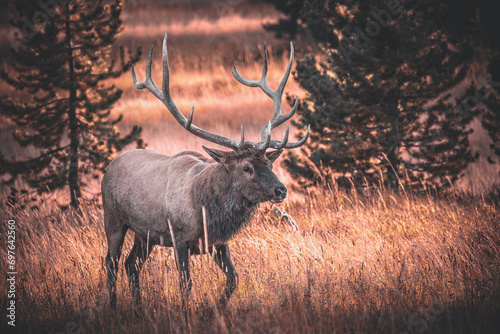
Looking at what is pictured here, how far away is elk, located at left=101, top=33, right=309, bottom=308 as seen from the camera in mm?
4340

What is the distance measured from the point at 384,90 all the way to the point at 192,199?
4.04 m

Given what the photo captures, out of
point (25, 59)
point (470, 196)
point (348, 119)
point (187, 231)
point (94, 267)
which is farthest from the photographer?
point (348, 119)

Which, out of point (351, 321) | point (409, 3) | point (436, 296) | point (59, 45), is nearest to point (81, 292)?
point (351, 321)

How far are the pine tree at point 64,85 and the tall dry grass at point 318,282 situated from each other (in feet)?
7.41

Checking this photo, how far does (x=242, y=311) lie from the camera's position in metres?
4.12

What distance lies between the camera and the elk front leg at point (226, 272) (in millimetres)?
4219

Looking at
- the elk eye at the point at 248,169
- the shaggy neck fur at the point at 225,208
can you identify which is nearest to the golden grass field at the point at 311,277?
the shaggy neck fur at the point at 225,208

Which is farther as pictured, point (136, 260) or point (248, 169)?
point (136, 260)

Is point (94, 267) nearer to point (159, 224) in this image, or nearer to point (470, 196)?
point (159, 224)

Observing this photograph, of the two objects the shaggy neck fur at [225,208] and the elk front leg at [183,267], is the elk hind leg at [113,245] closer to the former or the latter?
the elk front leg at [183,267]

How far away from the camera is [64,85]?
25.7 ft

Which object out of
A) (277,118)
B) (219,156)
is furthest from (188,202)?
(277,118)

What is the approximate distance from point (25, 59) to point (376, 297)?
6.45 m

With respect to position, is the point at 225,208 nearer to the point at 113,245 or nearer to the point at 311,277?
the point at 311,277
